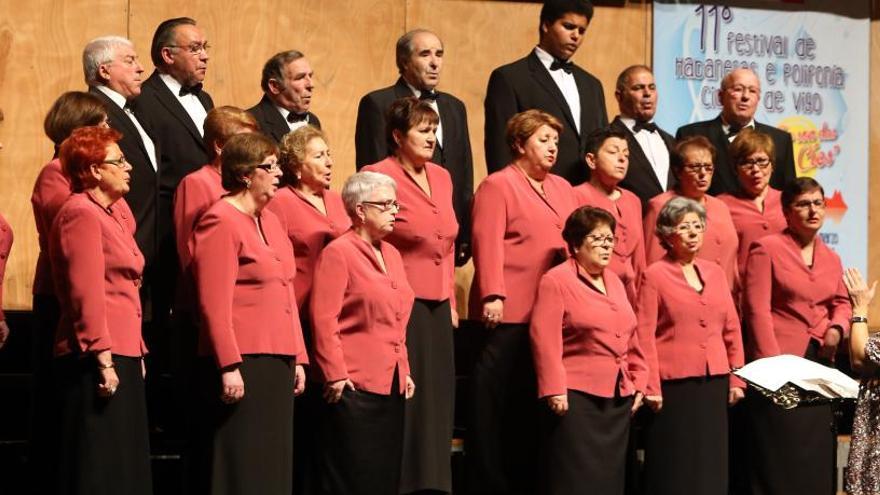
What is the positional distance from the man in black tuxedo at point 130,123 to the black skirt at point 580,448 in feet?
5.27

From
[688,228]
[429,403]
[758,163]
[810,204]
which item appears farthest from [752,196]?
[429,403]

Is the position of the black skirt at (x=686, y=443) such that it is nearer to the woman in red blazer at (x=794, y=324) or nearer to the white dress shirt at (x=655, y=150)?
the woman in red blazer at (x=794, y=324)

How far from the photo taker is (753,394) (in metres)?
6.79

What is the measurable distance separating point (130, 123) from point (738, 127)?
2870mm

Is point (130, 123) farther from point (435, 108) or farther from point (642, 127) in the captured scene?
point (642, 127)

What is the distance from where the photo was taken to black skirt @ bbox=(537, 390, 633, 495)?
6.07m

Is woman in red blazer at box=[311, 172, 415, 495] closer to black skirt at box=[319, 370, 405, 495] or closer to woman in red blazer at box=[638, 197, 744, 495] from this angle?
black skirt at box=[319, 370, 405, 495]

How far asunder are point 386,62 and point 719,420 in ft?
9.13

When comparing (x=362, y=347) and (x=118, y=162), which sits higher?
(x=118, y=162)

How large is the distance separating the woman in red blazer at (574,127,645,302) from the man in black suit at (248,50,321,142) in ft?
3.71

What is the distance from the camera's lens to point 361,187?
5684 millimetres

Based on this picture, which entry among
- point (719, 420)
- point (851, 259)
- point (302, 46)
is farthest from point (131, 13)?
point (851, 259)

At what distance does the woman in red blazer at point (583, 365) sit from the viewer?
6070mm

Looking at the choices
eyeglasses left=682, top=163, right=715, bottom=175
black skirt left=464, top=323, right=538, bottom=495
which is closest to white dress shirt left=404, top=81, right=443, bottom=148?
black skirt left=464, top=323, right=538, bottom=495
